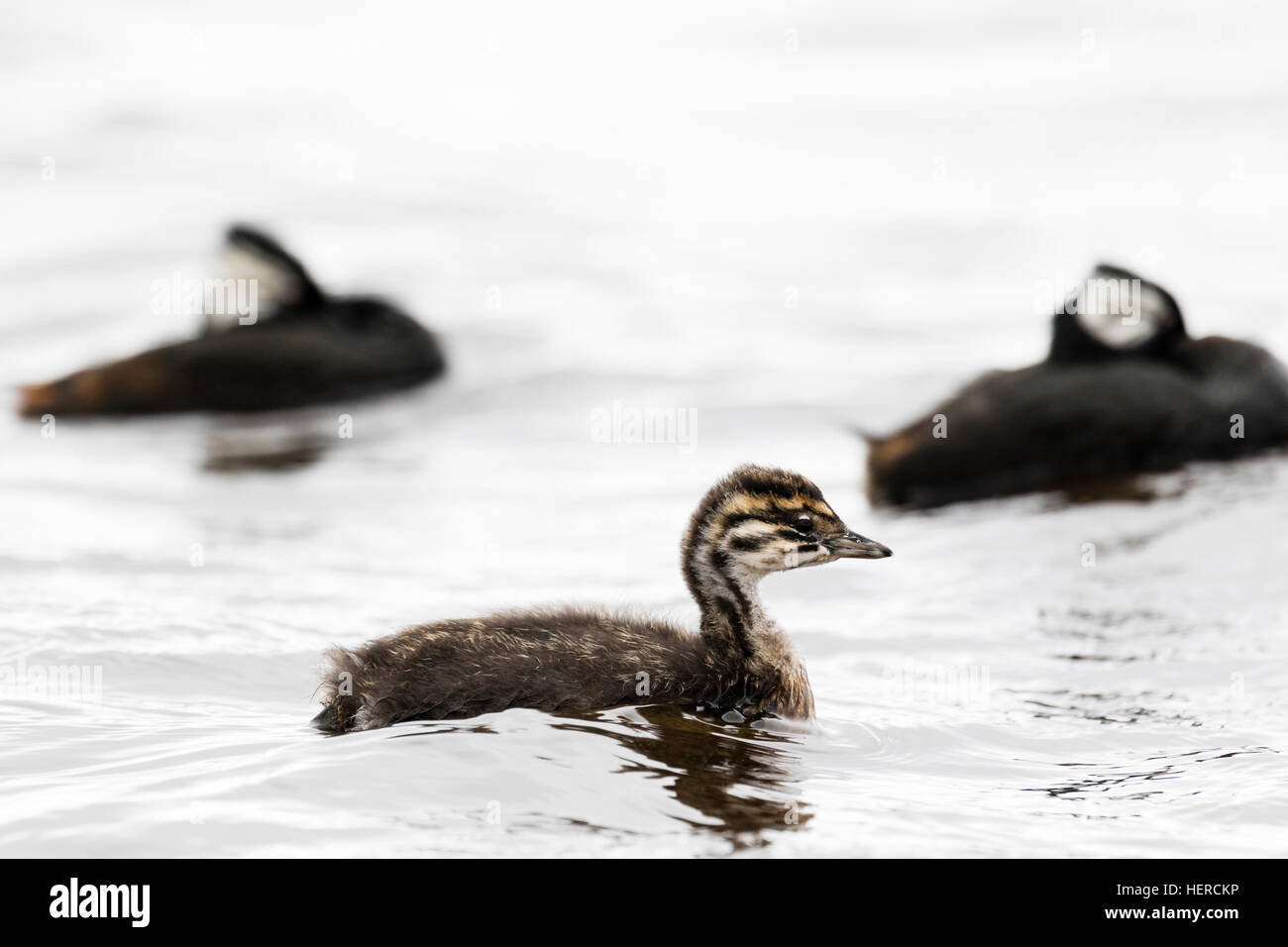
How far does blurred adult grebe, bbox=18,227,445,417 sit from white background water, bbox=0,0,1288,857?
10.7 inches

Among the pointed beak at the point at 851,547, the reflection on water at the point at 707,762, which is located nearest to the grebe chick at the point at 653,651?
the pointed beak at the point at 851,547

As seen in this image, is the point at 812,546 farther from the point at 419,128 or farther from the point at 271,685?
the point at 419,128

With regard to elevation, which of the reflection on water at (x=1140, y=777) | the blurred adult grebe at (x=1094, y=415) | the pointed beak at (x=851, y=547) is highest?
the blurred adult grebe at (x=1094, y=415)

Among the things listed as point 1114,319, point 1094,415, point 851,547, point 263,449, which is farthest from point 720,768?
point 263,449

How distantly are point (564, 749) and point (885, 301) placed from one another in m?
11.6

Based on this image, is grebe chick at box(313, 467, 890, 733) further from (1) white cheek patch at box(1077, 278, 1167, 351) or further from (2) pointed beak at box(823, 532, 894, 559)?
(1) white cheek patch at box(1077, 278, 1167, 351)

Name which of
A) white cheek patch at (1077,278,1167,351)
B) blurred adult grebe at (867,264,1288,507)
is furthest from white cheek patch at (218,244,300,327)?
white cheek patch at (1077,278,1167,351)

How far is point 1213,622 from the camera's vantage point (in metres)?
9.14

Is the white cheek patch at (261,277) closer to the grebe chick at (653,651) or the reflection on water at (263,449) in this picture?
the reflection on water at (263,449)

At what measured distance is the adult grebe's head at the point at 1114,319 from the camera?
39.2 ft

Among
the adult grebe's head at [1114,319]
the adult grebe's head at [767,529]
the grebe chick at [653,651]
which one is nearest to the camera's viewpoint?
the grebe chick at [653,651]

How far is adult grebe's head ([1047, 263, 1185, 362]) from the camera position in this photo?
11961 millimetres

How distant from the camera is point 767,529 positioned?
7.21 m

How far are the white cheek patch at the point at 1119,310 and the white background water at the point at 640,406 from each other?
41.8 inches
